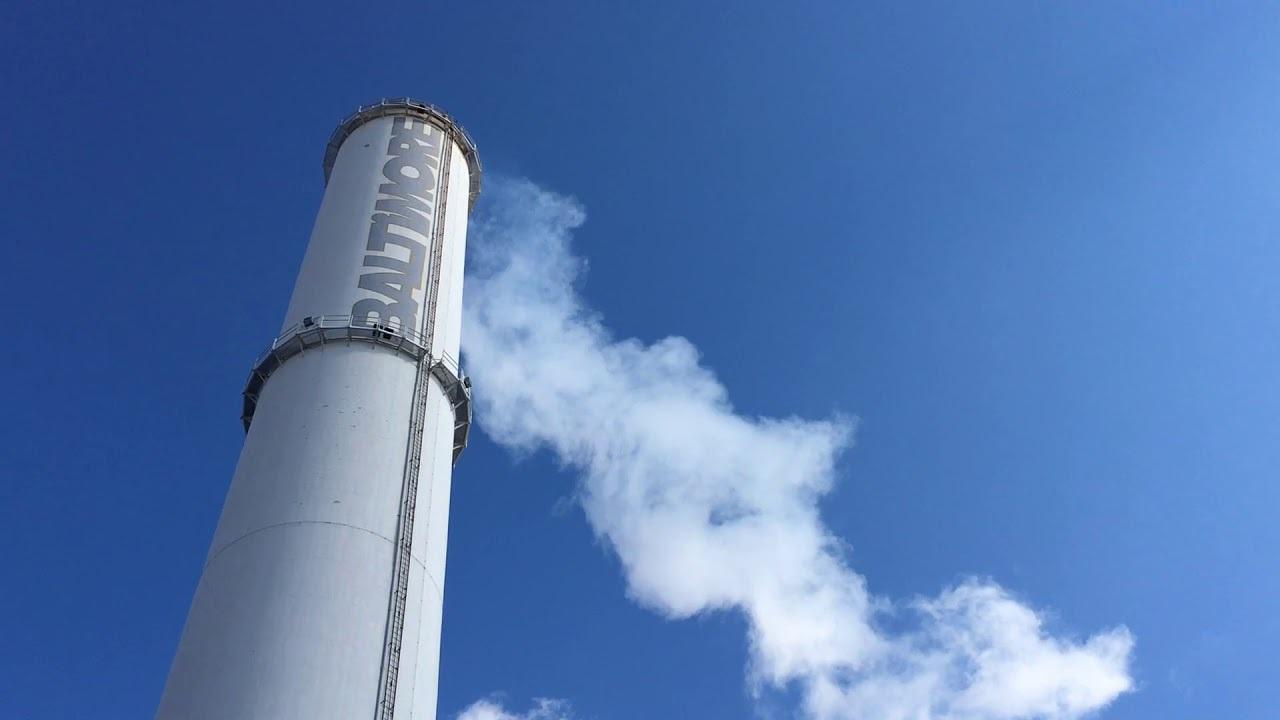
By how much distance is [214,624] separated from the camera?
24188 mm

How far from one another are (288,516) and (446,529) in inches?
199

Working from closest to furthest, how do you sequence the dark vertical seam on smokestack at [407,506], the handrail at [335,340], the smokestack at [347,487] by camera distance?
the smokestack at [347,487], the dark vertical seam on smokestack at [407,506], the handrail at [335,340]

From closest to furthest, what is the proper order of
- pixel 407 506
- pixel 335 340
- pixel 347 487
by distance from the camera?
pixel 347 487 → pixel 407 506 → pixel 335 340

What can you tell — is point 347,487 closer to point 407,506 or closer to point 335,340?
point 407,506

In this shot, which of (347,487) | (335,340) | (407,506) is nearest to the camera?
(347,487)

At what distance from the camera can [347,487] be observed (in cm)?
2712

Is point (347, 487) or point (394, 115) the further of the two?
point (394, 115)

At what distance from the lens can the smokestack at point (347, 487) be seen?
77.3 ft

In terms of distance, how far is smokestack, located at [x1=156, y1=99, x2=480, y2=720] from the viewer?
77.3 feet

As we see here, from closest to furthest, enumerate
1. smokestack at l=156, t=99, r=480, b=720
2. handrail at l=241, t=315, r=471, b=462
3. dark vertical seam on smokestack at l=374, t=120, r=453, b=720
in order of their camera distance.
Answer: smokestack at l=156, t=99, r=480, b=720, dark vertical seam on smokestack at l=374, t=120, r=453, b=720, handrail at l=241, t=315, r=471, b=462

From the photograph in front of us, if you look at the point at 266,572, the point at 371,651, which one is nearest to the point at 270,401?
the point at 266,572

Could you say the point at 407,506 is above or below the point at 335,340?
below

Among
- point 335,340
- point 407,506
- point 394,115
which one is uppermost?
point 394,115

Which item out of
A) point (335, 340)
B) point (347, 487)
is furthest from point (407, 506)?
point (335, 340)
